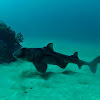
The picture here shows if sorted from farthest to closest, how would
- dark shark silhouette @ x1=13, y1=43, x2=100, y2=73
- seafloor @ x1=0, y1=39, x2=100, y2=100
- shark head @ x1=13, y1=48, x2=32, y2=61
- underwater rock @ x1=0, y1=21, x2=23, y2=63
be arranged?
underwater rock @ x1=0, y1=21, x2=23, y2=63 < dark shark silhouette @ x1=13, y1=43, x2=100, y2=73 < shark head @ x1=13, y1=48, x2=32, y2=61 < seafloor @ x1=0, y1=39, x2=100, y2=100

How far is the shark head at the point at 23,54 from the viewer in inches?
332

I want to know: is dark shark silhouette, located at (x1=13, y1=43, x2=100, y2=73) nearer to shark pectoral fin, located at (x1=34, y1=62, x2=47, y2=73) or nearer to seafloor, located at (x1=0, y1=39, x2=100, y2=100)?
shark pectoral fin, located at (x1=34, y1=62, x2=47, y2=73)

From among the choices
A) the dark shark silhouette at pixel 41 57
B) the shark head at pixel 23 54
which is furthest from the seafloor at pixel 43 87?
the shark head at pixel 23 54

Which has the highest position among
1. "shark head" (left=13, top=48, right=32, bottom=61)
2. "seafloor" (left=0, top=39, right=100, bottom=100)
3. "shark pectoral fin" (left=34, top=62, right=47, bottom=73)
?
"shark head" (left=13, top=48, right=32, bottom=61)

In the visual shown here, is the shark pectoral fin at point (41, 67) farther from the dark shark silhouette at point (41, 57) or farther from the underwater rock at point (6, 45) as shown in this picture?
the underwater rock at point (6, 45)

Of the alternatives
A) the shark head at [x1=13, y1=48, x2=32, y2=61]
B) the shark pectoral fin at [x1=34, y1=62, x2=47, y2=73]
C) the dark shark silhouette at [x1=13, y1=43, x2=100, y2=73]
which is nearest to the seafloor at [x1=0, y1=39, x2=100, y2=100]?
the shark pectoral fin at [x1=34, y1=62, x2=47, y2=73]

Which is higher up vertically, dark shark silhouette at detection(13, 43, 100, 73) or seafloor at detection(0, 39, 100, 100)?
dark shark silhouette at detection(13, 43, 100, 73)

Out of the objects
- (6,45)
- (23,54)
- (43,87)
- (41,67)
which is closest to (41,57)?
Result: (41,67)

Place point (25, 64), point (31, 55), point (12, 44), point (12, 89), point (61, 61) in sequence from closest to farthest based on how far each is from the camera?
1. point (12, 89)
2. point (31, 55)
3. point (61, 61)
4. point (25, 64)
5. point (12, 44)

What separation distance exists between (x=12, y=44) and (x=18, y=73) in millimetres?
4797

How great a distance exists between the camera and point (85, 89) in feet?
22.8

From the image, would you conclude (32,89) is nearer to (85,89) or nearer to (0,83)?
(0,83)

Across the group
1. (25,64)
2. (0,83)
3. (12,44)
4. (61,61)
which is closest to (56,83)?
(61,61)

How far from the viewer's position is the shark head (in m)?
8.44
